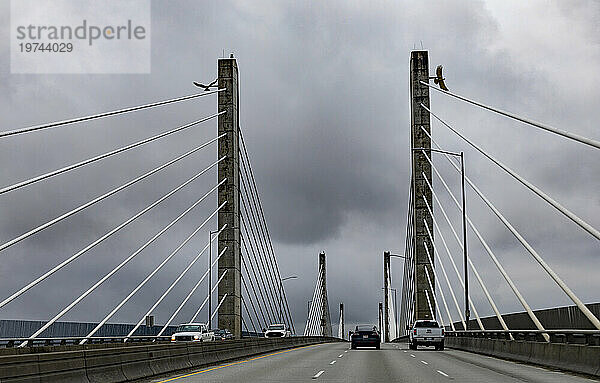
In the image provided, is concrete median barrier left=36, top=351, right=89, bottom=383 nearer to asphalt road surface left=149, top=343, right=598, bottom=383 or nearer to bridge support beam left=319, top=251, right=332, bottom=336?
asphalt road surface left=149, top=343, right=598, bottom=383

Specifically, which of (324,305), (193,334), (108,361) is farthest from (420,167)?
(324,305)

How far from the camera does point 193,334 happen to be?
51219mm

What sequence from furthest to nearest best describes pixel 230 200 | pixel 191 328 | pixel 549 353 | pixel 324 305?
1. pixel 324 305
2. pixel 191 328
3. pixel 230 200
4. pixel 549 353

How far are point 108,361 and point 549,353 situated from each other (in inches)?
571

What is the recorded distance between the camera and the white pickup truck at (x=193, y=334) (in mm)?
50906

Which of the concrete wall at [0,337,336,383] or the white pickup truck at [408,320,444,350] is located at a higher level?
the concrete wall at [0,337,336,383]

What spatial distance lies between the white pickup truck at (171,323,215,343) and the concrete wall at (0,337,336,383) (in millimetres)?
18582

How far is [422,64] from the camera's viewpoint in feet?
167

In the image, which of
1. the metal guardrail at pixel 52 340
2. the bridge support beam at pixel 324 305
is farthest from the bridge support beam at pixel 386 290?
the metal guardrail at pixel 52 340

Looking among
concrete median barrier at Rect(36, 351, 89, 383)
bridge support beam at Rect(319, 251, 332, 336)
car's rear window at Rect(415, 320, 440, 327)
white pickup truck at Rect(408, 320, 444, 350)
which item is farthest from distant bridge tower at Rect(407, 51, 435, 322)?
bridge support beam at Rect(319, 251, 332, 336)

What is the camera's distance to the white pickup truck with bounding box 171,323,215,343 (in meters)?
50.9

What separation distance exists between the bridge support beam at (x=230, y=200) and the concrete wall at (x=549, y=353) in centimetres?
1190

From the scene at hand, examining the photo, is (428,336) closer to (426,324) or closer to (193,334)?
(426,324)

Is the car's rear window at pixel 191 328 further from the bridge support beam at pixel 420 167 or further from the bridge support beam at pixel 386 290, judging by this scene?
the bridge support beam at pixel 386 290
